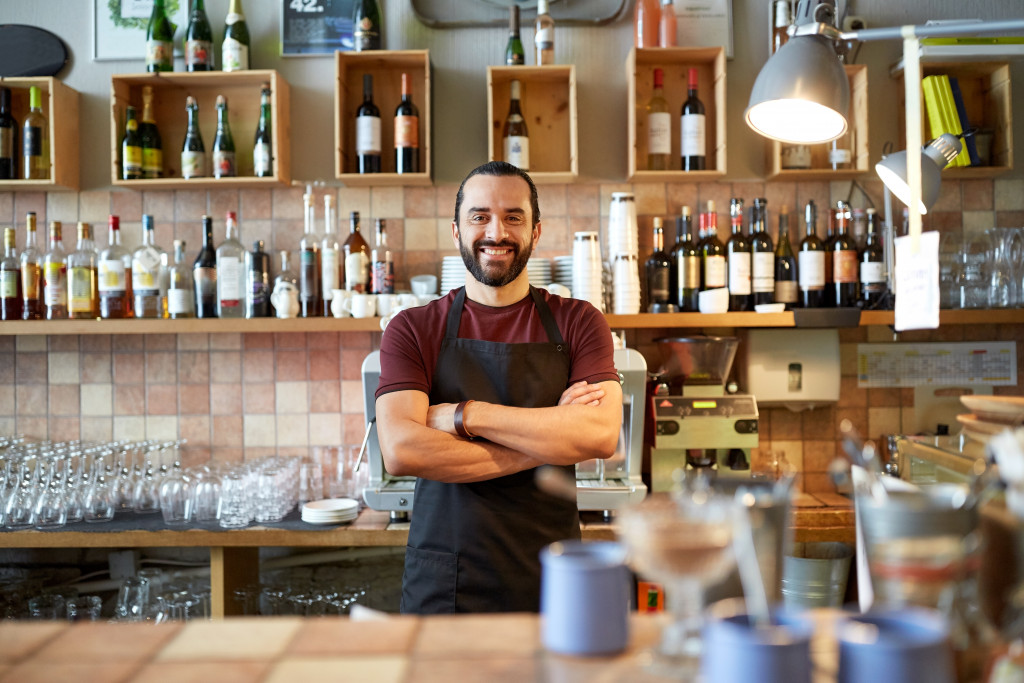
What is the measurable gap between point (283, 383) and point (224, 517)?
700 mm

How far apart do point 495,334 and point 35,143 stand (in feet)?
7.26

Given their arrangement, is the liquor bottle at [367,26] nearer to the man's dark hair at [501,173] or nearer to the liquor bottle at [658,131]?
the liquor bottle at [658,131]

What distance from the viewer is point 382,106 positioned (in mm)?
3291

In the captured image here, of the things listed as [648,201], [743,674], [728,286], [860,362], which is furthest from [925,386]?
[743,674]

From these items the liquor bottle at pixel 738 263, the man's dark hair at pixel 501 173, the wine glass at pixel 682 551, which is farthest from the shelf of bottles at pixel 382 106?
the wine glass at pixel 682 551

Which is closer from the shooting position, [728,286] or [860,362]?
[728,286]

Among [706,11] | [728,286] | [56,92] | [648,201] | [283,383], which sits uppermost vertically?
[706,11]

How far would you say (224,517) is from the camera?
2766 millimetres

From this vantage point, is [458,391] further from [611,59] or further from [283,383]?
[611,59]

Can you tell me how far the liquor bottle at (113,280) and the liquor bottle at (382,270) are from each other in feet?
3.09

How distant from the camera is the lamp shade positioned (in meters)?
1.73

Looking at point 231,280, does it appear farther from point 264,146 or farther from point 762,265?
point 762,265

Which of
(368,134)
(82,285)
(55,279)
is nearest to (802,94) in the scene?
(368,134)

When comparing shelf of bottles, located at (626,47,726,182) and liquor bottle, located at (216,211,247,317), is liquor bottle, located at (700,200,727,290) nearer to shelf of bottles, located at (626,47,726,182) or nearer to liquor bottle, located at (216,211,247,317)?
shelf of bottles, located at (626,47,726,182)
